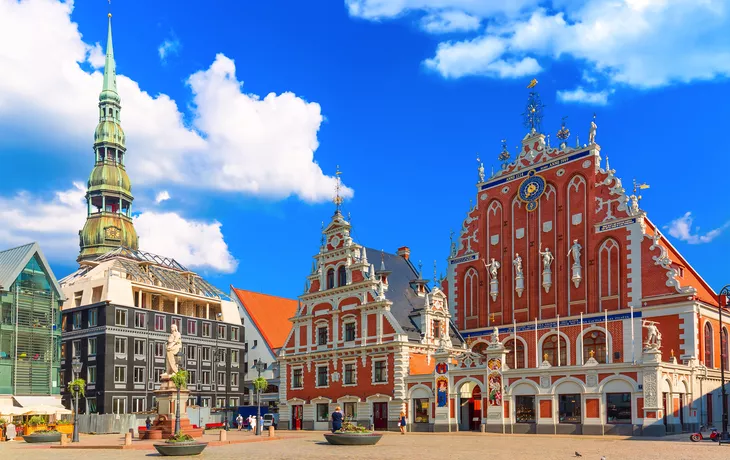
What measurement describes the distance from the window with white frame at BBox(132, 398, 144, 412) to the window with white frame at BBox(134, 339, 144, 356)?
13.7 feet

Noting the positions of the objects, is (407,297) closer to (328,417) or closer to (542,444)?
(328,417)

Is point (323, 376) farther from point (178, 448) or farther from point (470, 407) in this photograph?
point (178, 448)

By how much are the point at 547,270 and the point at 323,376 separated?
60.2ft

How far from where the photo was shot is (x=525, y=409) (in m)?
45.3

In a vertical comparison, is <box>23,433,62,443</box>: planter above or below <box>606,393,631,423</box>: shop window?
below

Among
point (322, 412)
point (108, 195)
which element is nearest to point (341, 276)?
point (322, 412)

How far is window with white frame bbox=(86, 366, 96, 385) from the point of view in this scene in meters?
68.8

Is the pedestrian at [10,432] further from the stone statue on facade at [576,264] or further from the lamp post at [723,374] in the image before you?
the lamp post at [723,374]

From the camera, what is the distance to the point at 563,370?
43.7 meters

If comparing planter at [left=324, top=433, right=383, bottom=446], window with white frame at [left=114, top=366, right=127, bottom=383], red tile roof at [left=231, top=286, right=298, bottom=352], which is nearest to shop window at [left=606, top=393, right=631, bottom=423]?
planter at [left=324, top=433, right=383, bottom=446]

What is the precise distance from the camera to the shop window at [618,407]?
4109 cm

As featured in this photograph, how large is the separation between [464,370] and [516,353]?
6098mm

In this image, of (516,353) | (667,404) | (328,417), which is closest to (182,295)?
(328,417)

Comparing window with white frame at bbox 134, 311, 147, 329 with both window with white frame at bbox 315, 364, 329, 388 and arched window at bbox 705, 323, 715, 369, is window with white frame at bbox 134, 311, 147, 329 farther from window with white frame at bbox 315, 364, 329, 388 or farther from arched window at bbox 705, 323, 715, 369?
arched window at bbox 705, 323, 715, 369
